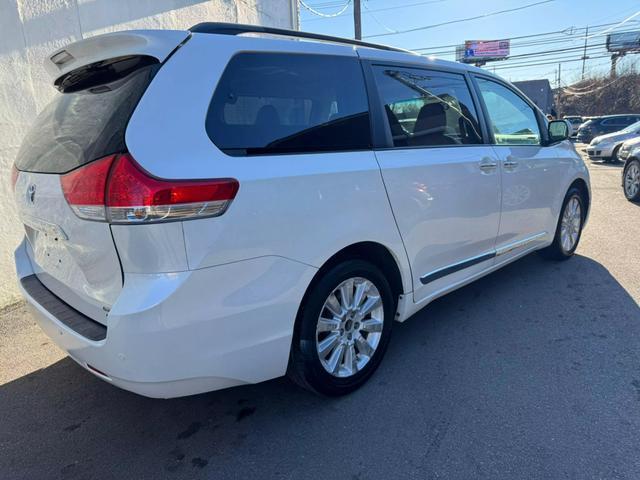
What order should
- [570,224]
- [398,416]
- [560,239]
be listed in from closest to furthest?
[398,416], [560,239], [570,224]

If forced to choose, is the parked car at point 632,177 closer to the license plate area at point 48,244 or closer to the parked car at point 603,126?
the license plate area at point 48,244

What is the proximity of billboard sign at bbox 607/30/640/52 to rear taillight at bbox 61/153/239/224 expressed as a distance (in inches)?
2476

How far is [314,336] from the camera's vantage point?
240 cm

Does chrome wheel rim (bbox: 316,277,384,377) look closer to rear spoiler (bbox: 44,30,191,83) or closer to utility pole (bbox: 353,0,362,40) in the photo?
rear spoiler (bbox: 44,30,191,83)

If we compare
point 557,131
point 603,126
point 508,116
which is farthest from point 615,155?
point 508,116

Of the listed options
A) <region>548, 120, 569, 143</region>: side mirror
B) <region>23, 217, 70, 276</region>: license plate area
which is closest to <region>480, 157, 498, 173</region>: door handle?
<region>548, 120, 569, 143</region>: side mirror

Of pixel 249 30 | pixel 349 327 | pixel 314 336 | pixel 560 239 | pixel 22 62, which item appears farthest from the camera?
pixel 560 239

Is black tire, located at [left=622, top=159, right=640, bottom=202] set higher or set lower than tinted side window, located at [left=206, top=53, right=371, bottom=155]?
lower

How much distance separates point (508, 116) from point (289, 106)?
2497mm

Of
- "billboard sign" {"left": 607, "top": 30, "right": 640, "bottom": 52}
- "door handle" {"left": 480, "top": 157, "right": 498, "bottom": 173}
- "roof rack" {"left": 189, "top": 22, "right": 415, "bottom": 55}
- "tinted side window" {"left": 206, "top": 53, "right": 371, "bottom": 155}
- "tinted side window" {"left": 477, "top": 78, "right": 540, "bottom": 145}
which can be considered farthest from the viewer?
"billboard sign" {"left": 607, "top": 30, "right": 640, "bottom": 52}

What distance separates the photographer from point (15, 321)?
3.95m

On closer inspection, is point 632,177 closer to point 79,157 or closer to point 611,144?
point 611,144

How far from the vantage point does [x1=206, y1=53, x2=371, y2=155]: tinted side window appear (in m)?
2.03

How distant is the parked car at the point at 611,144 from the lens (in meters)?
14.5
